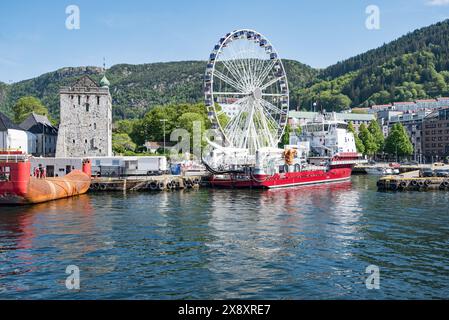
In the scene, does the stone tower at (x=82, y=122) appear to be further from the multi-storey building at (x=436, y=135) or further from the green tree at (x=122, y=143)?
the multi-storey building at (x=436, y=135)

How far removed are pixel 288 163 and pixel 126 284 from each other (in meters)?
54.2

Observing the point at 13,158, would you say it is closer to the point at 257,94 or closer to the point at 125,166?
the point at 125,166

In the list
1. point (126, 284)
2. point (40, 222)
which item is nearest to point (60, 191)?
point (40, 222)

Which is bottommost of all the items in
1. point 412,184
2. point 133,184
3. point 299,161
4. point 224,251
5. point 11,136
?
point 224,251

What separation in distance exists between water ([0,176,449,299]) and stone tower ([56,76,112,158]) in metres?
37.5

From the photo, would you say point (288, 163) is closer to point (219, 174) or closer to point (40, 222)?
point (219, 174)

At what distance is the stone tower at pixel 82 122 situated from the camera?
81.8 metres

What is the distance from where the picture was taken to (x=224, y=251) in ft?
82.1

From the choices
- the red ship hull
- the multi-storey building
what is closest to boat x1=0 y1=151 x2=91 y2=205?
the red ship hull

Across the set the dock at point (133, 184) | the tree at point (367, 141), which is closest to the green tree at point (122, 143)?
the dock at point (133, 184)

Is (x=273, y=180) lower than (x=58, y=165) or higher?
lower

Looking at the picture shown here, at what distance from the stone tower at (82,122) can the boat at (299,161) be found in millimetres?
23273

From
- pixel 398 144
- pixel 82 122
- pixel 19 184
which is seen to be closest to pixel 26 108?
pixel 82 122

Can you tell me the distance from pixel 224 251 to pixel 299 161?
5298 cm
